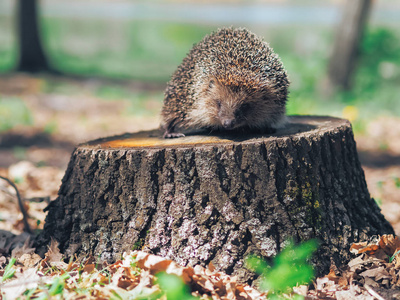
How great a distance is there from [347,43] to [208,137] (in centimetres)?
1066

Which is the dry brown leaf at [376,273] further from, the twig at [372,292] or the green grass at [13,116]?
the green grass at [13,116]

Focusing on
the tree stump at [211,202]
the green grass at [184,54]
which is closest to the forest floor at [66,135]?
the green grass at [184,54]

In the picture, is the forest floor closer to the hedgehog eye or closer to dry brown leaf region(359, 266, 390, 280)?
the hedgehog eye

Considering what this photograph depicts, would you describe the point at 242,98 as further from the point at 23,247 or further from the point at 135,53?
the point at 135,53

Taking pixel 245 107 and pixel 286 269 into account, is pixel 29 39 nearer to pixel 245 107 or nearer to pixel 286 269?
pixel 245 107

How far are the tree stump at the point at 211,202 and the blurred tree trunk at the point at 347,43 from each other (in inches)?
415

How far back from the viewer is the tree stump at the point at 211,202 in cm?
389

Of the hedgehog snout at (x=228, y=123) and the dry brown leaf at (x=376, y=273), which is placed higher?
the hedgehog snout at (x=228, y=123)

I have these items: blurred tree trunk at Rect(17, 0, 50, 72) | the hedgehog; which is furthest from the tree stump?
blurred tree trunk at Rect(17, 0, 50, 72)

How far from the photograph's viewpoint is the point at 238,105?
494 cm

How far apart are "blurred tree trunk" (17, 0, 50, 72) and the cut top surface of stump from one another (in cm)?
1566

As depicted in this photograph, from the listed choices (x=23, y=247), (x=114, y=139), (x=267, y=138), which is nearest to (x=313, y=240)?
(x=267, y=138)

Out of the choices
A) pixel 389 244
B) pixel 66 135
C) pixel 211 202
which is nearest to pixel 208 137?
pixel 211 202

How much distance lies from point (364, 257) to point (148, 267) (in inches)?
78.5
